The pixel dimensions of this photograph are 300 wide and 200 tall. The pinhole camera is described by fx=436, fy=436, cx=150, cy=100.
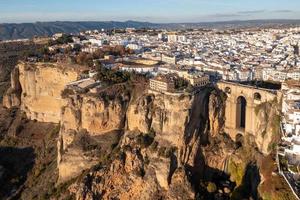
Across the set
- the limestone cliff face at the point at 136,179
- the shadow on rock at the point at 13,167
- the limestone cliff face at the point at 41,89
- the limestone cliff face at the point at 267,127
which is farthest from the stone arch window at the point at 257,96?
the shadow on rock at the point at 13,167

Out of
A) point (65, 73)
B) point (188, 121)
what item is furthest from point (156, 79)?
point (65, 73)

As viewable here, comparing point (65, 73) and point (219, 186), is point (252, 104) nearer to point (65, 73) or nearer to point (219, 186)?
point (219, 186)

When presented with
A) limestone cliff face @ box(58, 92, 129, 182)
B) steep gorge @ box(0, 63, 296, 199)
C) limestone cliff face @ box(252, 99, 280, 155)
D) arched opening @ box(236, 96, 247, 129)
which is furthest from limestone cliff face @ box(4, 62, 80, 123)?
limestone cliff face @ box(252, 99, 280, 155)

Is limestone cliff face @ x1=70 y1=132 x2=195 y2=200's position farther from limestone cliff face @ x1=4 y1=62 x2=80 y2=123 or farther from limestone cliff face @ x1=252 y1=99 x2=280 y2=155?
limestone cliff face @ x1=4 y1=62 x2=80 y2=123

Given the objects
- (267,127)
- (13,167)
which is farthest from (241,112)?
(13,167)

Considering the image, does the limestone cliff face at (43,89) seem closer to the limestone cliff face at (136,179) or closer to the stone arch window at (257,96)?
the limestone cliff face at (136,179)

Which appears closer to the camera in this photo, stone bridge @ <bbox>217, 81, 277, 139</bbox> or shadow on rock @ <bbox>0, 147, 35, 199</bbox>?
stone bridge @ <bbox>217, 81, 277, 139</bbox>

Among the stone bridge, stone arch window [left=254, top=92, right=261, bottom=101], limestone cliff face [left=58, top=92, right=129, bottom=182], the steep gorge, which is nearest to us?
the steep gorge

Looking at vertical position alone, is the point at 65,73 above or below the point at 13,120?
above
